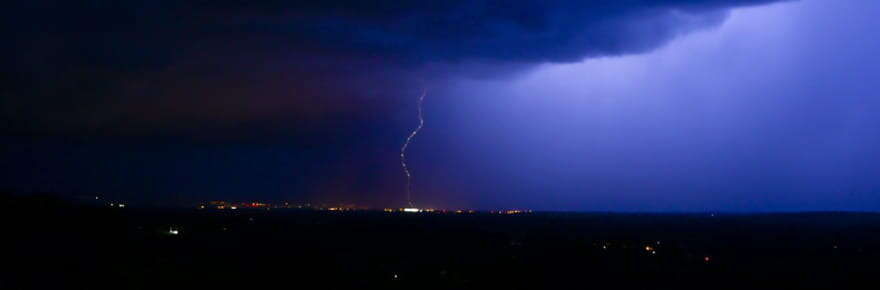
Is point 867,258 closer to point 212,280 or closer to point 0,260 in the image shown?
point 212,280

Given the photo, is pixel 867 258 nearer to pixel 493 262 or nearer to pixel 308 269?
pixel 493 262

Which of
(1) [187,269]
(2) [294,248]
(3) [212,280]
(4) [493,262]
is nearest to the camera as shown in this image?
(3) [212,280]

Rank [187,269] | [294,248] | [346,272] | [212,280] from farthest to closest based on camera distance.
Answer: [294,248] → [346,272] → [187,269] → [212,280]

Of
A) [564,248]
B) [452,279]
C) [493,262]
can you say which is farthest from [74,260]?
[564,248]

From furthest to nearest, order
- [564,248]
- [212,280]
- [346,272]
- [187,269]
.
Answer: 1. [564,248]
2. [346,272]
3. [187,269]
4. [212,280]

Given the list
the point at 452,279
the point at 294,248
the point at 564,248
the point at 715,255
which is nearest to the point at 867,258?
the point at 715,255

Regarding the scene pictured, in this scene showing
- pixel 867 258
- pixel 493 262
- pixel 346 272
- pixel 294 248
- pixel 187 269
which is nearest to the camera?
pixel 187 269

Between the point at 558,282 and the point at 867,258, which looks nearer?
the point at 558,282

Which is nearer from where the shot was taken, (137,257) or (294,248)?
(137,257)
